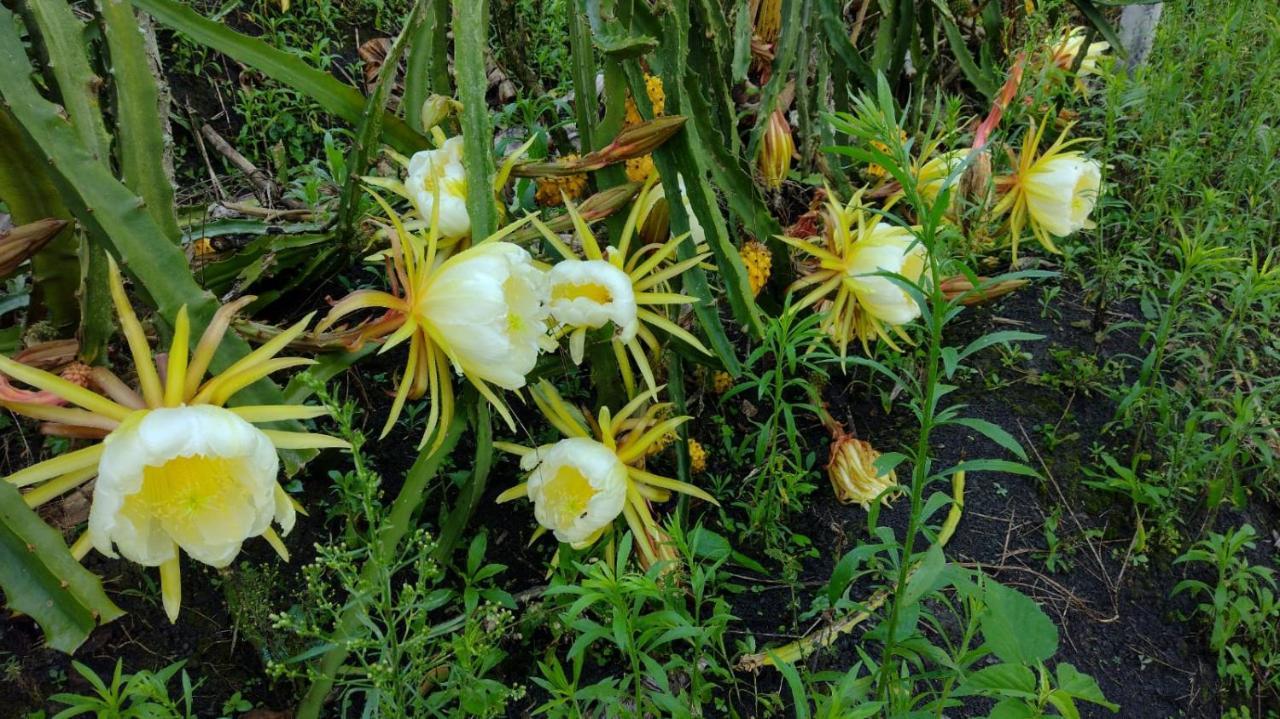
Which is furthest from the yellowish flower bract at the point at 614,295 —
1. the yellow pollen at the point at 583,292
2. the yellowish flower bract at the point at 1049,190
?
the yellowish flower bract at the point at 1049,190

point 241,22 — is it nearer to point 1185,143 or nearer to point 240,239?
point 240,239

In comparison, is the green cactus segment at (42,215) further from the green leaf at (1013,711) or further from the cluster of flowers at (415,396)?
the green leaf at (1013,711)

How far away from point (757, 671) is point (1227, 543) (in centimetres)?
79

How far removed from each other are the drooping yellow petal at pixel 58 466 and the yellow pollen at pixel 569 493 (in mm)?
555

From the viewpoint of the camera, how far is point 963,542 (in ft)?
5.08

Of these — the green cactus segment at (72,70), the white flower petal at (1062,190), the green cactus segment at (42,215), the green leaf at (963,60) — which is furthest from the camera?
the green leaf at (963,60)

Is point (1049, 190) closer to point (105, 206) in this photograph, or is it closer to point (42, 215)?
point (105, 206)

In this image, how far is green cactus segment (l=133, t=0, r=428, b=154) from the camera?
1.38 metres

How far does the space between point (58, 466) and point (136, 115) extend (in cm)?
48

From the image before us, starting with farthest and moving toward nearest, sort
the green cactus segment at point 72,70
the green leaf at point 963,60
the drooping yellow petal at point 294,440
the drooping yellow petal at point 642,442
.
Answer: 1. the green leaf at point 963,60
2. the drooping yellow petal at point 642,442
3. the green cactus segment at point 72,70
4. the drooping yellow petal at point 294,440

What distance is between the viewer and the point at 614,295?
121 cm

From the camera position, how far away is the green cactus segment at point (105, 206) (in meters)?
0.99

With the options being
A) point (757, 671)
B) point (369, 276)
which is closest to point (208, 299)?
point (369, 276)

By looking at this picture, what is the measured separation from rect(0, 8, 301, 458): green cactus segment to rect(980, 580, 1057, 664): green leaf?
0.84 m
